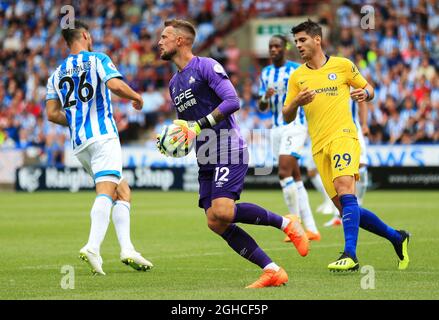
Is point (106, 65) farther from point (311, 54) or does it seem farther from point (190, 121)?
point (311, 54)

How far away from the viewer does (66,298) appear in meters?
7.71

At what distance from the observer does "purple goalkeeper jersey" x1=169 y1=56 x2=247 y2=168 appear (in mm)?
8570

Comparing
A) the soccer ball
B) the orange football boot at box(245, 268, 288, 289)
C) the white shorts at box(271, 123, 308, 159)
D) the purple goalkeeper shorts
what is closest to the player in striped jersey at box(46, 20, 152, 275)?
the soccer ball

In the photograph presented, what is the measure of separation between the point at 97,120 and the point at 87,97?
0.82ft

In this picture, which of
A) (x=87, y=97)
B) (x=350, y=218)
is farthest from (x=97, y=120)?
(x=350, y=218)

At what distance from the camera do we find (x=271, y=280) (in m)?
8.28

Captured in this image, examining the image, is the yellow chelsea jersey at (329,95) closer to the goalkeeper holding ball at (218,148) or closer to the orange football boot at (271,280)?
the goalkeeper holding ball at (218,148)

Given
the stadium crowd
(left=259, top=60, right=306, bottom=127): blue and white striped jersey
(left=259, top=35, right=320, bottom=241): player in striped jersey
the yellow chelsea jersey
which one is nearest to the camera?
the yellow chelsea jersey

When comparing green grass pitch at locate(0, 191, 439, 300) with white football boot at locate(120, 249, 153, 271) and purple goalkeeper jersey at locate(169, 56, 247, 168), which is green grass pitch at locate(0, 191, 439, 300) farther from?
purple goalkeeper jersey at locate(169, 56, 247, 168)

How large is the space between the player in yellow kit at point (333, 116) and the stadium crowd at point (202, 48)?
1634cm

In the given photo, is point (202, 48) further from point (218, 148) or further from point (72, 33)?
point (218, 148)

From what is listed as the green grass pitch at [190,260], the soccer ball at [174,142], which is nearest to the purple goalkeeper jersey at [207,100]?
the soccer ball at [174,142]

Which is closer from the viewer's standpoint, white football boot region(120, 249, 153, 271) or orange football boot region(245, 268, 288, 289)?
orange football boot region(245, 268, 288, 289)

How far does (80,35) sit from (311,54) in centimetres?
234
